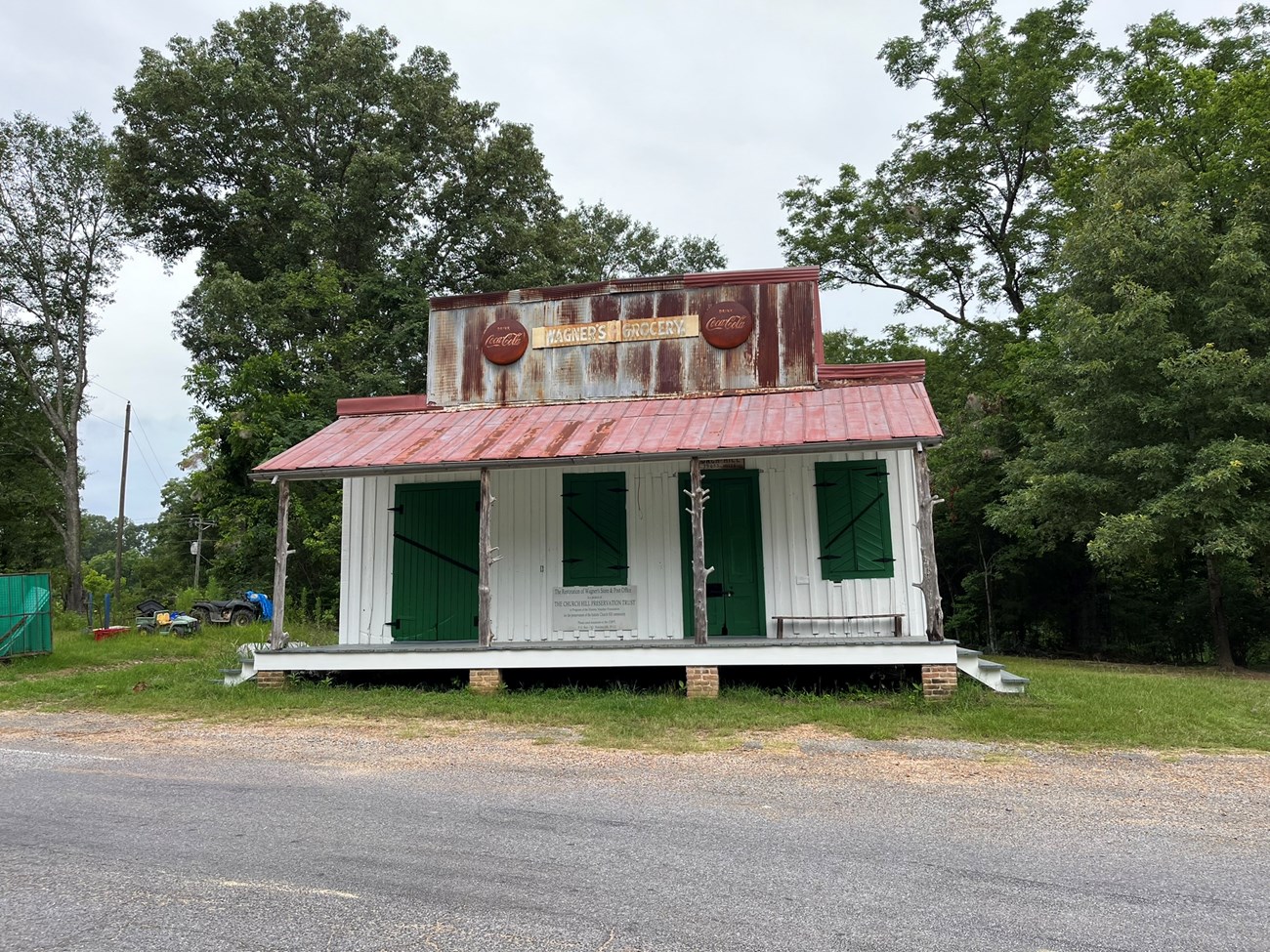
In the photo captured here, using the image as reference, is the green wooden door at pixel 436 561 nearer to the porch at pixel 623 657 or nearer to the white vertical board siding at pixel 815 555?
the porch at pixel 623 657

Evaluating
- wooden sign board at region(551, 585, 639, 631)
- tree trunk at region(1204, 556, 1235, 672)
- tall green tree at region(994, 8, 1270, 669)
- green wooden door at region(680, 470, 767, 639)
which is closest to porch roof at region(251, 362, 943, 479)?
green wooden door at region(680, 470, 767, 639)

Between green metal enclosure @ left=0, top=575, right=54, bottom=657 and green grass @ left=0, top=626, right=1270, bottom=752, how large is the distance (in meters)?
2.09

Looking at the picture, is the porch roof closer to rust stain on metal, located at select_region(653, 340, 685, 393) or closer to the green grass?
rust stain on metal, located at select_region(653, 340, 685, 393)

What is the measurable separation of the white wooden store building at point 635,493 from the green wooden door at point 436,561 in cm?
2

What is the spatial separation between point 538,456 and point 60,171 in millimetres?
26931

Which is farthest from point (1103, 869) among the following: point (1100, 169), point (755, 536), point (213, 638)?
point (213, 638)

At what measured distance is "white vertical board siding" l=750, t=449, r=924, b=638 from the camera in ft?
33.0

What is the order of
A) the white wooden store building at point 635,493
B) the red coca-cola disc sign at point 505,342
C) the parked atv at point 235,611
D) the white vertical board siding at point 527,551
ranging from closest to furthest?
the white wooden store building at point 635,493
the white vertical board siding at point 527,551
the red coca-cola disc sign at point 505,342
the parked atv at point 235,611

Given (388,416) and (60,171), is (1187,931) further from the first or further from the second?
(60,171)

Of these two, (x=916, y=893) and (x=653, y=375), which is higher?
(x=653, y=375)

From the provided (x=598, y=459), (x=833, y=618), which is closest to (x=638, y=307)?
(x=598, y=459)

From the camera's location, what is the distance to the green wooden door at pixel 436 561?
11102mm

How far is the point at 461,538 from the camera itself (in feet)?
36.7

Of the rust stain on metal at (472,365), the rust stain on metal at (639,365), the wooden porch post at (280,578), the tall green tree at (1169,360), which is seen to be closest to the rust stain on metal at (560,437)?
the rust stain on metal at (639,365)
